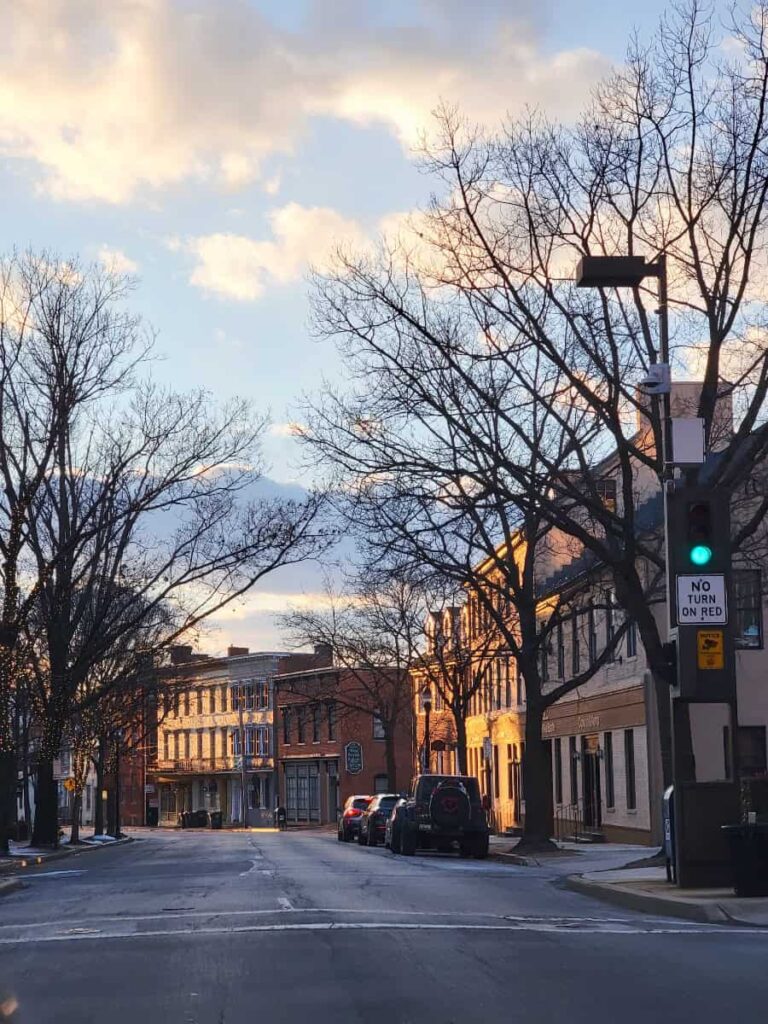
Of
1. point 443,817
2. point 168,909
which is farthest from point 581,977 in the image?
point 443,817

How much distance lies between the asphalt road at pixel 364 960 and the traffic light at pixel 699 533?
4.25m

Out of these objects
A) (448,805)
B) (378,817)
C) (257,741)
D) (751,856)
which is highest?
(257,741)

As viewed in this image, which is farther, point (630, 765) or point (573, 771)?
point (573, 771)

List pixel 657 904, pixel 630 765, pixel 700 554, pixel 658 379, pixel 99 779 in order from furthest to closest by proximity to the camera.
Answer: pixel 99 779 < pixel 630 765 < pixel 658 379 < pixel 700 554 < pixel 657 904

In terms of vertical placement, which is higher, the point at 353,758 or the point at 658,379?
the point at 658,379

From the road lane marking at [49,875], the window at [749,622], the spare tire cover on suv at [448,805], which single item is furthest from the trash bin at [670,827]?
the window at [749,622]

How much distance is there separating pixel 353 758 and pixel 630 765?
170 ft

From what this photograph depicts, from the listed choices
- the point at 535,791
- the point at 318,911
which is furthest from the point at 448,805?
the point at 318,911

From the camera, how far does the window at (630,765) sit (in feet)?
141

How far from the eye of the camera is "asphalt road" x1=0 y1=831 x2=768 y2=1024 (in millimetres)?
9727

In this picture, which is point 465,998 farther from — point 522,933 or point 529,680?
point 529,680

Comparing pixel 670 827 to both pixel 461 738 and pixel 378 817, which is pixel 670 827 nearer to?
pixel 378 817

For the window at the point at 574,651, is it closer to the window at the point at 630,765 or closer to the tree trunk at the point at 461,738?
the window at the point at 630,765

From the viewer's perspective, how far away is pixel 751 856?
17328mm
